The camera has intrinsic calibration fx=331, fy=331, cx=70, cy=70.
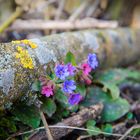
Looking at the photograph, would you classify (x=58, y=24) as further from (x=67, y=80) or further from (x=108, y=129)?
(x=67, y=80)

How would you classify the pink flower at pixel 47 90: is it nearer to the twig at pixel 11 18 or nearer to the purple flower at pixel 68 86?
the purple flower at pixel 68 86

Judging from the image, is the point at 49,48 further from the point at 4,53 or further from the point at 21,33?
the point at 21,33

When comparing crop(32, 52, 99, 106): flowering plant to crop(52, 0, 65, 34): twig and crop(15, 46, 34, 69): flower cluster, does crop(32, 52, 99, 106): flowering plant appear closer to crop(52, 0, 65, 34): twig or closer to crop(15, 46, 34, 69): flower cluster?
crop(15, 46, 34, 69): flower cluster

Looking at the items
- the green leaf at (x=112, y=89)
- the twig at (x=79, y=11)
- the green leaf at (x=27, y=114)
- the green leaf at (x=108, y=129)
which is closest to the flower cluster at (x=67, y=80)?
the green leaf at (x=27, y=114)

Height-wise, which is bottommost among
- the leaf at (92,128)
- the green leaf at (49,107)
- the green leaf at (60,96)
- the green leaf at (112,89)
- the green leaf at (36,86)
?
the leaf at (92,128)

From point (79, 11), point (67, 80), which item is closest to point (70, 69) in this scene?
point (67, 80)

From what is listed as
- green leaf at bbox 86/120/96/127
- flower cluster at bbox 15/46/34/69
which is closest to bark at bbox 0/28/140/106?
flower cluster at bbox 15/46/34/69

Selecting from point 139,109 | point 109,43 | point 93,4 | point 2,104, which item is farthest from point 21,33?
point 2,104
